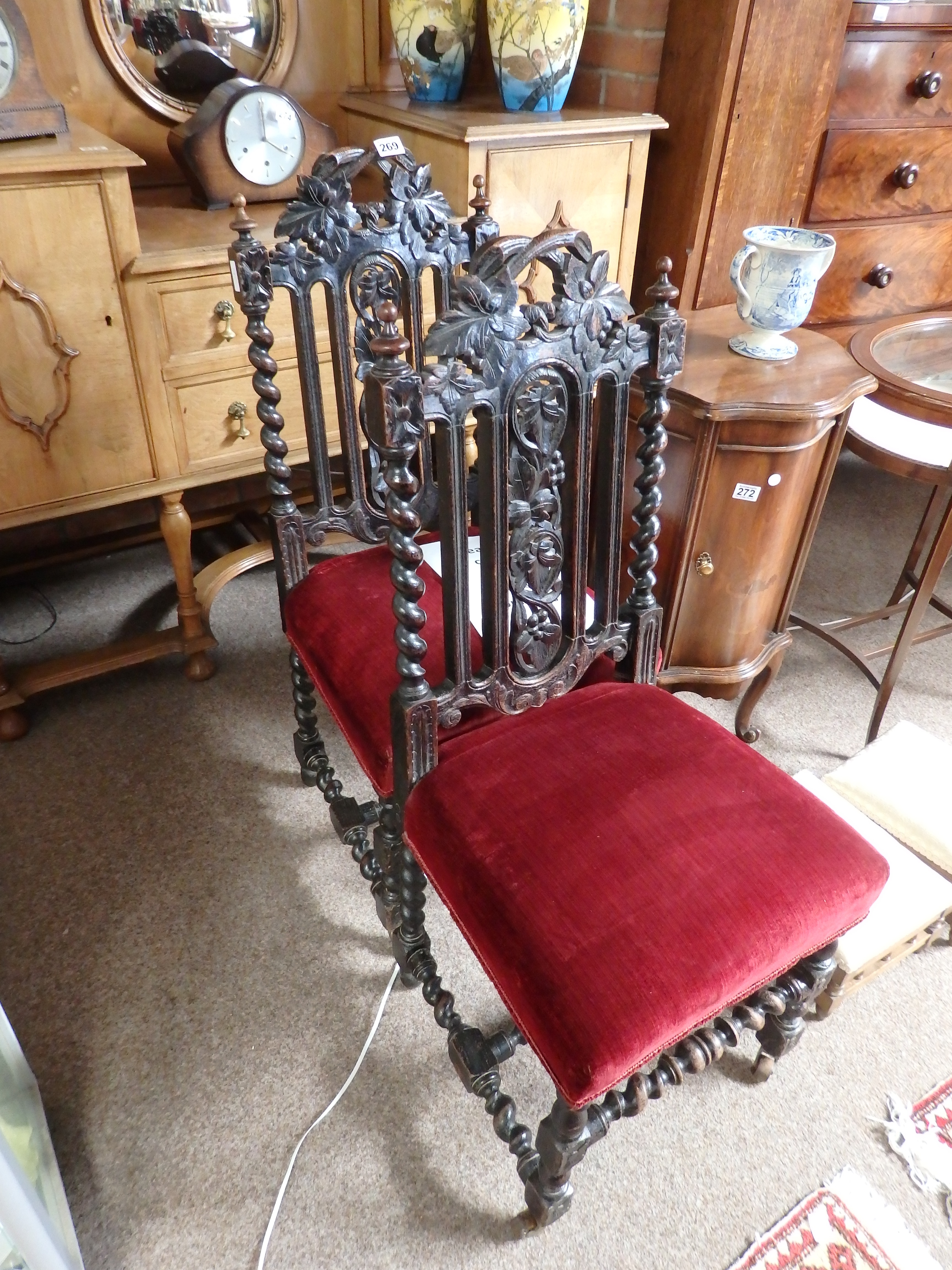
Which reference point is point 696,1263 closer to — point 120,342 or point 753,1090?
point 753,1090

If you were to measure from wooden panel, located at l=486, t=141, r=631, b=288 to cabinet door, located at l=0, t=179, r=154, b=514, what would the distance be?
73 cm

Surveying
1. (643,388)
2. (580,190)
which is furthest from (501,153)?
(643,388)

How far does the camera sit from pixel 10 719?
1.80 metres

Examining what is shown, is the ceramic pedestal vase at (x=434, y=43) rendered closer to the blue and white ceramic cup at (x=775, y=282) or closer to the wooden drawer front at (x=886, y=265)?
the blue and white ceramic cup at (x=775, y=282)

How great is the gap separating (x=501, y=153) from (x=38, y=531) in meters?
1.45

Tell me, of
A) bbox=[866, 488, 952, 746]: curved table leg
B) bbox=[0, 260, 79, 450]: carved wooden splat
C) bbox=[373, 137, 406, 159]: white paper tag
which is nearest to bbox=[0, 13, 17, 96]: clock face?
bbox=[0, 260, 79, 450]: carved wooden splat

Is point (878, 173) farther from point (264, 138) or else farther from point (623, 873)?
point (623, 873)

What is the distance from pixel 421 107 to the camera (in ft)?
5.85

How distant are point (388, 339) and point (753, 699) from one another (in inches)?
48.4

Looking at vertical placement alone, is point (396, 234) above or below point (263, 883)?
above

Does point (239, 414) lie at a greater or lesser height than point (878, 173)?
lesser

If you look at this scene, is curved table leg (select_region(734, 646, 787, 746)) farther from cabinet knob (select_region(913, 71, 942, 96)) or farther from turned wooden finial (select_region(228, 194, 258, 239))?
cabinet knob (select_region(913, 71, 942, 96))

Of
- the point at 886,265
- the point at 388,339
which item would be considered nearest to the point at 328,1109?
the point at 388,339

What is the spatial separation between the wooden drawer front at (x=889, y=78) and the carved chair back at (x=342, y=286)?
3.32ft
